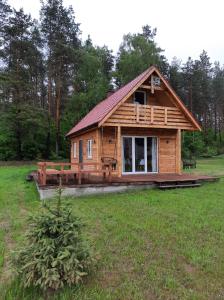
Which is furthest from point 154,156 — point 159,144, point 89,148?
point 89,148

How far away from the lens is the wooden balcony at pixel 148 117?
38.0 feet

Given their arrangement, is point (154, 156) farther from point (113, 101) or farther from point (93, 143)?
point (113, 101)

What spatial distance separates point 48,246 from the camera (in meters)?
3.33

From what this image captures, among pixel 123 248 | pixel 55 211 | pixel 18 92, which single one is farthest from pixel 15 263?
pixel 18 92

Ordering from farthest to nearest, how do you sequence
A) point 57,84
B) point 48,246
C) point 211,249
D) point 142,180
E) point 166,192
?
point 57,84, point 142,180, point 166,192, point 211,249, point 48,246

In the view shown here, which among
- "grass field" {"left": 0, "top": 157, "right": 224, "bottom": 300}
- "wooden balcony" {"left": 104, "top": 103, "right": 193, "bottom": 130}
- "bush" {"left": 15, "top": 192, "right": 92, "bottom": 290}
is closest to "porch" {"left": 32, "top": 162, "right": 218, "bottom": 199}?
"grass field" {"left": 0, "top": 157, "right": 224, "bottom": 300}

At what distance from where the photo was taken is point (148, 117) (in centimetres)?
1231

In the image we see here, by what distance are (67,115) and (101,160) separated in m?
17.8

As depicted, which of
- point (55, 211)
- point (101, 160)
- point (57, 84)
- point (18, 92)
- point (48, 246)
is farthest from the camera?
point (57, 84)

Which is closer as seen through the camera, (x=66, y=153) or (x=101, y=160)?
(x=101, y=160)

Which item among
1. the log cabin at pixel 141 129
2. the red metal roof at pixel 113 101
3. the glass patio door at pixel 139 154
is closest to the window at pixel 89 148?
the log cabin at pixel 141 129

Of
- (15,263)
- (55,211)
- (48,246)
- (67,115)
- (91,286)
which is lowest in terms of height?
(91,286)

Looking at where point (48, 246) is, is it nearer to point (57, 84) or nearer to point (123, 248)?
point (123, 248)

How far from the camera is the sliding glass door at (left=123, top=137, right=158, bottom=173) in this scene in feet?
42.5
